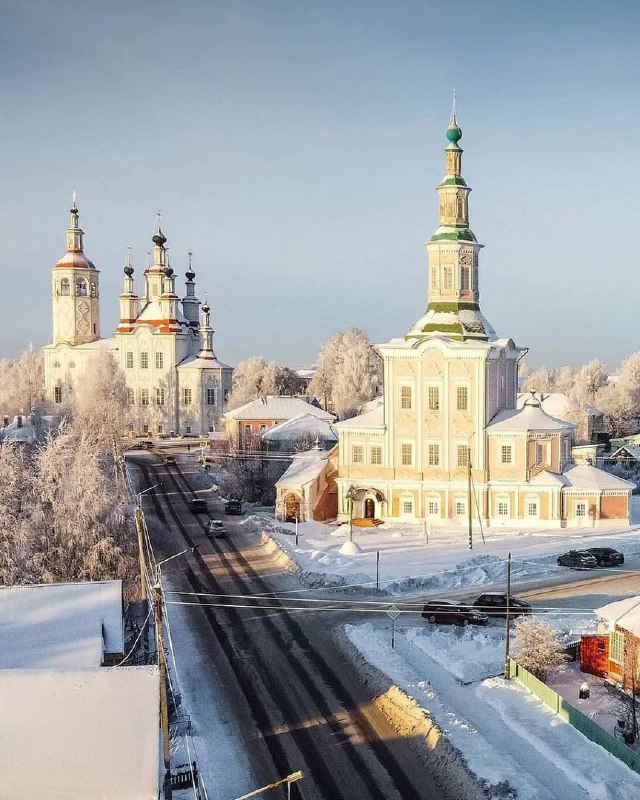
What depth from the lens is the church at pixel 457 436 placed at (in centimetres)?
4056

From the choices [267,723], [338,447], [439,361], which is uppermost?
[439,361]

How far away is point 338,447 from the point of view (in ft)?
144

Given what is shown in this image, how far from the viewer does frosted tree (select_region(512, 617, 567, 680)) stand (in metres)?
22.8

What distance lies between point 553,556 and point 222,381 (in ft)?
160

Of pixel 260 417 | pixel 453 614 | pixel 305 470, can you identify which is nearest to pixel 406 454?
pixel 305 470

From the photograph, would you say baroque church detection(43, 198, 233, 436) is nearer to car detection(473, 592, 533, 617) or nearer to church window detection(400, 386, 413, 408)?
church window detection(400, 386, 413, 408)

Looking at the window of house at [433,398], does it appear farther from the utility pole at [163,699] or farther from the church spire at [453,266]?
the utility pole at [163,699]

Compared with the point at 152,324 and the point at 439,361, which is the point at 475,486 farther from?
the point at 152,324

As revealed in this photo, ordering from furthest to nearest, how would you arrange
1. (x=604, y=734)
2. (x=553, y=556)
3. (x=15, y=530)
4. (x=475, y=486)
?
(x=475, y=486) → (x=553, y=556) → (x=15, y=530) → (x=604, y=734)

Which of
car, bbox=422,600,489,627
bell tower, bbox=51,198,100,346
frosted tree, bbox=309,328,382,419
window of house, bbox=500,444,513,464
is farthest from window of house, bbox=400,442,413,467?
bell tower, bbox=51,198,100,346

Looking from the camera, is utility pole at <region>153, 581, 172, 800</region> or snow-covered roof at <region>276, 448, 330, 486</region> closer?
utility pole at <region>153, 581, 172, 800</region>

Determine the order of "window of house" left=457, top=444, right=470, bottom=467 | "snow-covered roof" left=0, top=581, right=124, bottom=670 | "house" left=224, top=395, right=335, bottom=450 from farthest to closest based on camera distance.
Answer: "house" left=224, top=395, right=335, bottom=450 < "window of house" left=457, top=444, right=470, bottom=467 < "snow-covered roof" left=0, top=581, right=124, bottom=670

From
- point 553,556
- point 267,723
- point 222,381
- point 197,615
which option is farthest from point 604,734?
point 222,381

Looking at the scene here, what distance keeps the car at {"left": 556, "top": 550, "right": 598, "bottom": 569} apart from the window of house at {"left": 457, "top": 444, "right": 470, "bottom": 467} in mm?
8136
